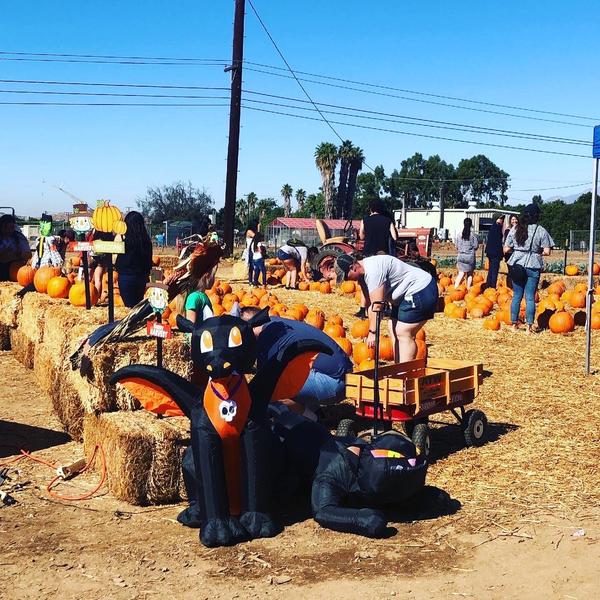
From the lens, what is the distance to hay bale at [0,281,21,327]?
11156 millimetres

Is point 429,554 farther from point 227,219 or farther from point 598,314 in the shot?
point 227,219

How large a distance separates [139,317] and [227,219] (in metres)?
21.6

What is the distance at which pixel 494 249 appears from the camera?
56.8 feet

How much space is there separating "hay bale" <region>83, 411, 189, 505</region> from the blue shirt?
3.77 feet

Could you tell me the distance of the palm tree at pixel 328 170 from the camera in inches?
3319

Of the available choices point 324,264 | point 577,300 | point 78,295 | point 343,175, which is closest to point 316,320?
point 78,295

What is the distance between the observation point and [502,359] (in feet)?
35.4

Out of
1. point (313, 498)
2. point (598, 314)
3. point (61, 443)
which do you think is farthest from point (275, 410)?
point (598, 314)

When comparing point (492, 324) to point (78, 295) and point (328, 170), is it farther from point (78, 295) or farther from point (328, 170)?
point (328, 170)

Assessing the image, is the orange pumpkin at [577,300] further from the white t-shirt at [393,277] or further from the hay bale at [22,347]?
the hay bale at [22,347]

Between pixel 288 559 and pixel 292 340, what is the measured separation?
2283mm

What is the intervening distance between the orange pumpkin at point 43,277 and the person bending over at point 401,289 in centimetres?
581

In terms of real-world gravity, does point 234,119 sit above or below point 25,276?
above

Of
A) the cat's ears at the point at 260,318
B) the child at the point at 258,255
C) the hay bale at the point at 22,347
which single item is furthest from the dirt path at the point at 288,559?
the child at the point at 258,255
